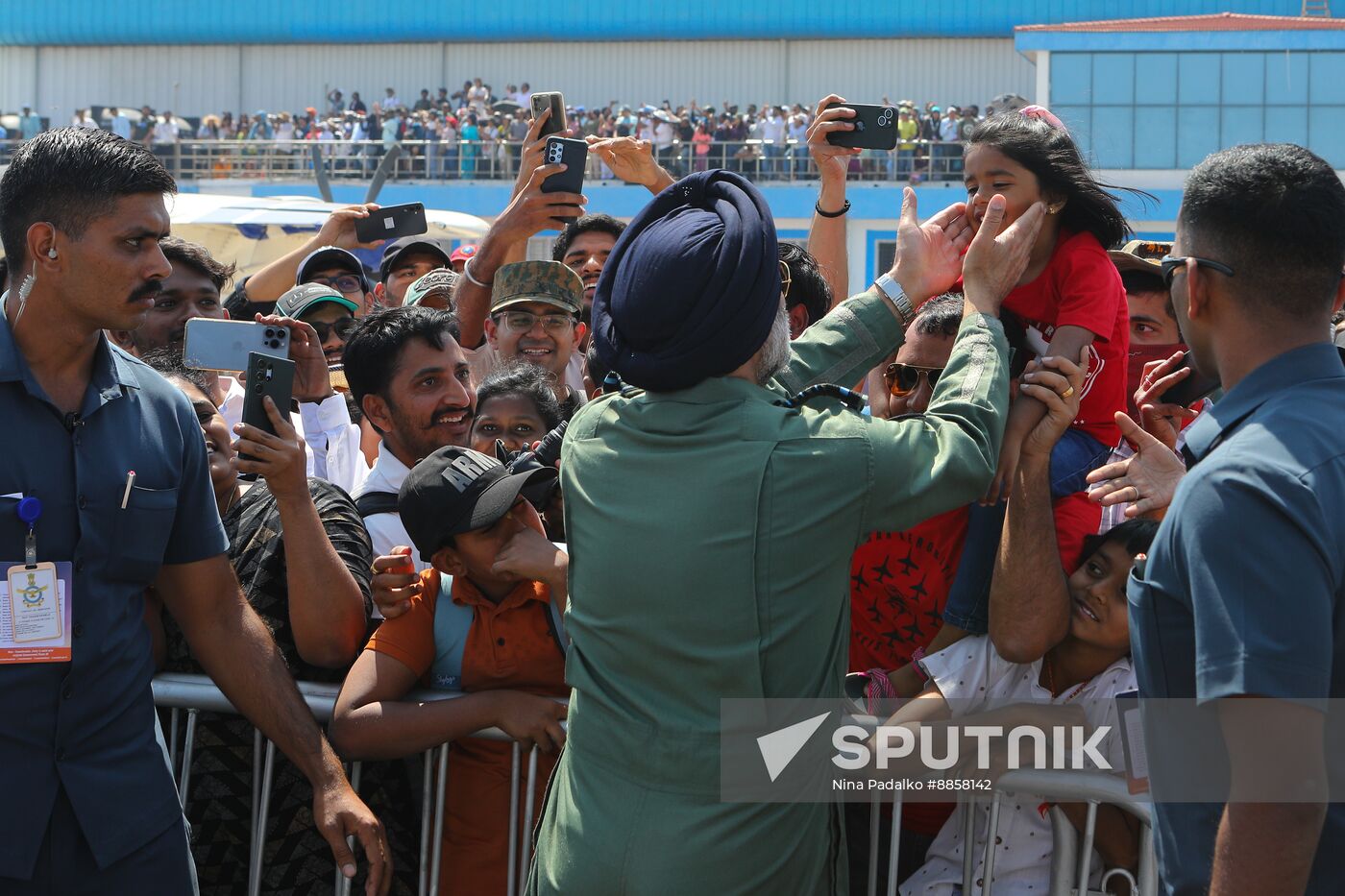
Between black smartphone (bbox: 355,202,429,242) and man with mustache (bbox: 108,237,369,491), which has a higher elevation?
black smartphone (bbox: 355,202,429,242)

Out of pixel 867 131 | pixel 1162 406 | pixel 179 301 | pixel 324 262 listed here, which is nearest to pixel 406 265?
pixel 324 262

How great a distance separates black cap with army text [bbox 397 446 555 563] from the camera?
2.93m

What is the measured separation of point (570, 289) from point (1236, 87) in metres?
29.7

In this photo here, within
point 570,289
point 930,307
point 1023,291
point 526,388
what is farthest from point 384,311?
point 1023,291

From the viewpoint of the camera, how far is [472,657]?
9.98 feet

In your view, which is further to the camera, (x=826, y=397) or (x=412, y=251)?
(x=412, y=251)

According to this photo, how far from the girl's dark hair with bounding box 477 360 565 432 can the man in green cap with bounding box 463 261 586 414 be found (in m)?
0.37

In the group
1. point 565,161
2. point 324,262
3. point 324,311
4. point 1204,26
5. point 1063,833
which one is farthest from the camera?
point 1204,26

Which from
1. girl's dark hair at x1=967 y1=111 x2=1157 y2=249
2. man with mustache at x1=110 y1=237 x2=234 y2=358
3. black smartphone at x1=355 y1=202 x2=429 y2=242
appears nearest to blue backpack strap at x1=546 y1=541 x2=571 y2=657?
girl's dark hair at x1=967 y1=111 x2=1157 y2=249

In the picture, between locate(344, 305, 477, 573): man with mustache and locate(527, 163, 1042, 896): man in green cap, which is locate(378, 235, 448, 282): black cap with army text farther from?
locate(527, 163, 1042, 896): man in green cap

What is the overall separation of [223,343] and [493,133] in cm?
3238

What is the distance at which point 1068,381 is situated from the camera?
102 inches

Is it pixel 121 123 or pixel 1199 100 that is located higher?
pixel 1199 100

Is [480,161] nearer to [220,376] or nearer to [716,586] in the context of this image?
[220,376]
